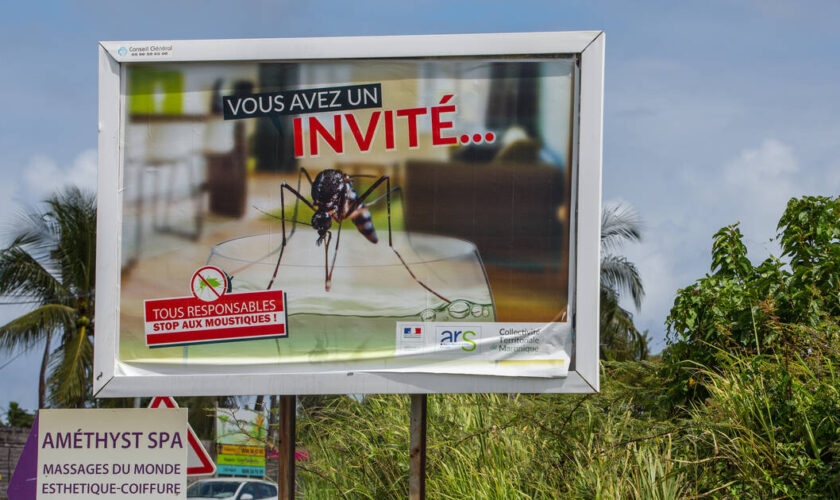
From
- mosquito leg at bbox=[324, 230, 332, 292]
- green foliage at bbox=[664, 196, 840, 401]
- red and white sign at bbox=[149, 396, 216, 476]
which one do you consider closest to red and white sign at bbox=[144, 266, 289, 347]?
mosquito leg at bbox=[324, 230, 332, 292]

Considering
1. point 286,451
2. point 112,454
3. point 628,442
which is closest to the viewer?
point 112,454

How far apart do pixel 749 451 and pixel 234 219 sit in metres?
4.52

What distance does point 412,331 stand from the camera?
8383 millimetres

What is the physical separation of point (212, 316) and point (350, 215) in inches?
54.9

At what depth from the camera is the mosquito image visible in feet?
27.9

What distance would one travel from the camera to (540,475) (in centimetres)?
930

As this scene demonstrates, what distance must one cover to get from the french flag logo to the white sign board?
184 centimetres

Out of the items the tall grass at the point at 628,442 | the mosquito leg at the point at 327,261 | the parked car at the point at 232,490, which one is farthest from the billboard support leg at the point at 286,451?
the parked car at the point at 232,490

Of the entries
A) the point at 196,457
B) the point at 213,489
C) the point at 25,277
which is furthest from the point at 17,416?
the point at 196,457

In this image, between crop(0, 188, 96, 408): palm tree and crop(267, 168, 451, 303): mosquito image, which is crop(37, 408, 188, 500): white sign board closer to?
crop(267, 168, 451, 303): mosquito image

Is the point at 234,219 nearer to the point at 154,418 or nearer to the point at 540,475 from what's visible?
the point at 154,418

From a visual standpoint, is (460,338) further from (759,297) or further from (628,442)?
(759,297)

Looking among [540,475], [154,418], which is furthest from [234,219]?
[540,475]

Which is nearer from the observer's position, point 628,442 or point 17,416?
point 628,442
